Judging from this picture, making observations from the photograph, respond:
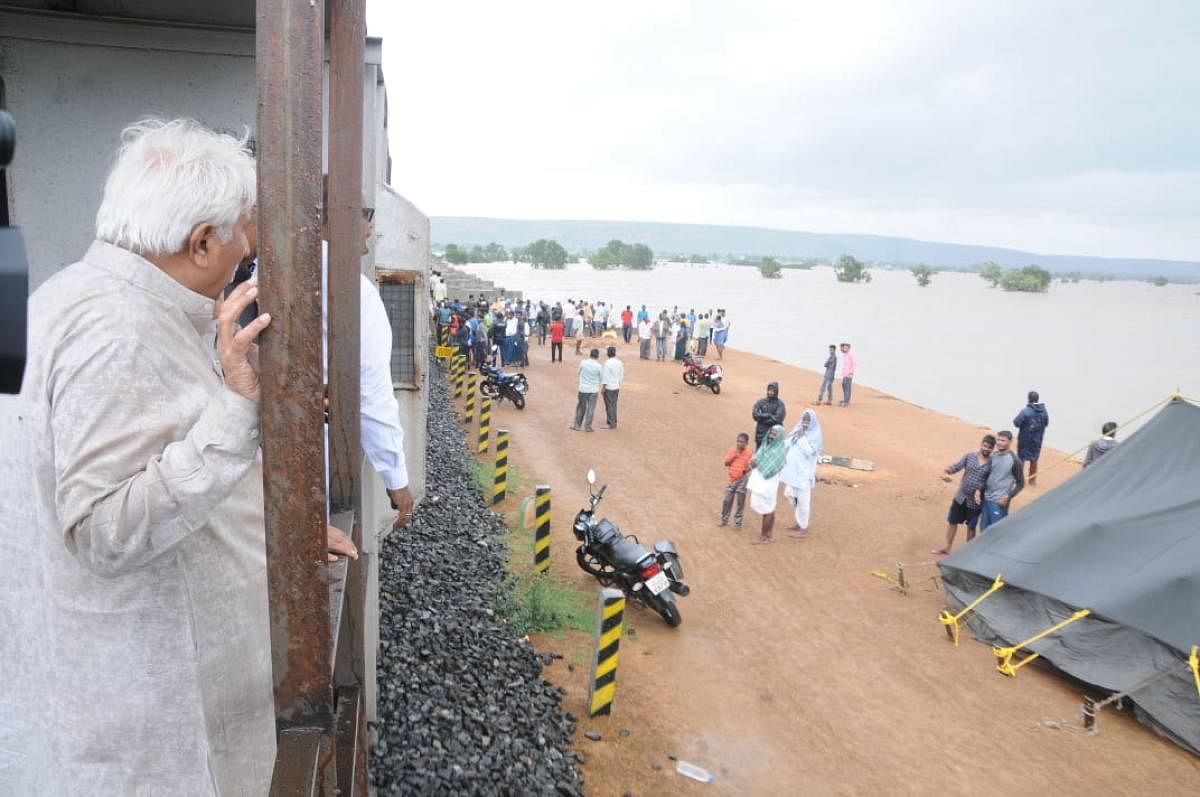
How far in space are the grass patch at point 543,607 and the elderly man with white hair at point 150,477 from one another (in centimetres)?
534

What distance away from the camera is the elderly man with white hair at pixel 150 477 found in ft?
4.29

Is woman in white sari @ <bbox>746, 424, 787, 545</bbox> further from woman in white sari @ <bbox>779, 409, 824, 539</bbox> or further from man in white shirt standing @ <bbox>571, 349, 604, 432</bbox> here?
man in white shirt standing @ <bbox>571, 349, 604, 432</bbox>

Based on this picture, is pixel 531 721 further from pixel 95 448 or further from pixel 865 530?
pixel 865 530

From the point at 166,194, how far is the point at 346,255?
33.2 inches

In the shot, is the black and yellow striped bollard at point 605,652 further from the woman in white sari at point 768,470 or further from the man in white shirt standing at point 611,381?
the man in white shirt standing at point 611,381

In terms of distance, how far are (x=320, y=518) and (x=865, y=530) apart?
34.9 feet

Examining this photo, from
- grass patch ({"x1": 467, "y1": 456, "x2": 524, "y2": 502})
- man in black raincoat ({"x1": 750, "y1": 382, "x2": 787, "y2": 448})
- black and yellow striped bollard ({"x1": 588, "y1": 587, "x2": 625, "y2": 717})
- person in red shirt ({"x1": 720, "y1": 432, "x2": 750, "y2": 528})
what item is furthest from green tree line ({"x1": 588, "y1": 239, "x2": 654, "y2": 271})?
black and yellow striped bollard ({"x1": 588, "y1": 587, "x2": 625, "y2": 717})

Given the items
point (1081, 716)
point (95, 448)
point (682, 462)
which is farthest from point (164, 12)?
point (682, 462)

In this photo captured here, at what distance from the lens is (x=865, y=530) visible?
36.2ft

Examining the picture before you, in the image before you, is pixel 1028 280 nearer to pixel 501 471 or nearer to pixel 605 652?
pixel 501 471

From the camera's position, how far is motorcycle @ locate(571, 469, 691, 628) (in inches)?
292

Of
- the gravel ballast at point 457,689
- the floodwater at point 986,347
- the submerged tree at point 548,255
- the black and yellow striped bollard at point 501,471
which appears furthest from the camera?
the submerged tree at point 548,255

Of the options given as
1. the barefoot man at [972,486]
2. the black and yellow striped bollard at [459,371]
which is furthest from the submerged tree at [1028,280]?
the barefoot man at [972,486]

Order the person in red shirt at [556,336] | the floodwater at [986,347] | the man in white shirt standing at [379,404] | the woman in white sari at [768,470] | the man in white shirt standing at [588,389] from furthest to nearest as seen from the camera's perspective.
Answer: the floodwater at [986,347], the person in red shirt at [556,336], the man in white shirt standing at [588,389], the woman in white sari at [768,470], the man in white shirt standing at [379,404]
